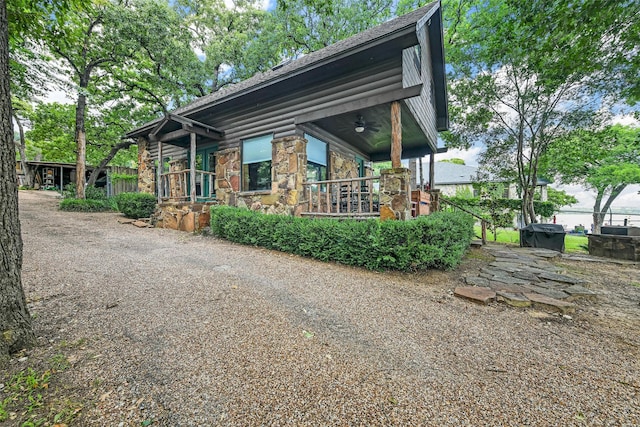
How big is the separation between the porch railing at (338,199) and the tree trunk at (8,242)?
14.0ft

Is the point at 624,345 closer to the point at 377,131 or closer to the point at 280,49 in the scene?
the point at 377,131

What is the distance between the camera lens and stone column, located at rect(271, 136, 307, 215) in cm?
623

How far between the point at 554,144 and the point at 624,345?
1011cm

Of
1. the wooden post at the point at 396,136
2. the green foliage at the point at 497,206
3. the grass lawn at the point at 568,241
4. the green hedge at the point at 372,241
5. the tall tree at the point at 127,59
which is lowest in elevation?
the grass lawn at the point at 568,241

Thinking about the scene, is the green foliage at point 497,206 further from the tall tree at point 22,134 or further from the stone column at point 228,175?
the tall tree at point 22,134

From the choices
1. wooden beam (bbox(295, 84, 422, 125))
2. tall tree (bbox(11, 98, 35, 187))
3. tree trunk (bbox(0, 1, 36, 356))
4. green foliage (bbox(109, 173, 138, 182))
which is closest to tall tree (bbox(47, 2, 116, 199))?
green foliage (bbox(109, 173, 138, 182))

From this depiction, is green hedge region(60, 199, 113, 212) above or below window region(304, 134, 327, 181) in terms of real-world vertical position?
below

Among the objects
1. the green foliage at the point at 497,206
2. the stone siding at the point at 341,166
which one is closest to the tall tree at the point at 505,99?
the green foliage at the point at 497,206

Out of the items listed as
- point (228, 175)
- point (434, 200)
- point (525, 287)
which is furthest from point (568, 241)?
point (228, 175)

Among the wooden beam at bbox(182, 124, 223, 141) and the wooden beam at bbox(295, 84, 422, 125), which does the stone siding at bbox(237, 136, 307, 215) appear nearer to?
the wooden beam at bbox(295, 84, 422, 125)

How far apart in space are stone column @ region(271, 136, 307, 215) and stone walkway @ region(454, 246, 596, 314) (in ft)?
13.3

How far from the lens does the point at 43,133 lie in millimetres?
14805

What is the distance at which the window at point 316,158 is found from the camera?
682 centimetres

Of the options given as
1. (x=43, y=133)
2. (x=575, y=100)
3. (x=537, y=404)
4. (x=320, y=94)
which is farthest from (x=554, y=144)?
(x=43, y=133)
